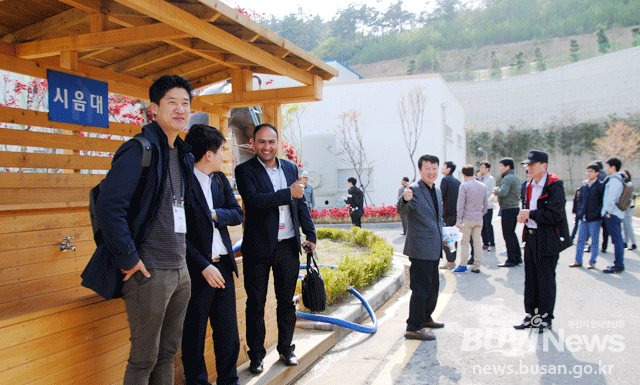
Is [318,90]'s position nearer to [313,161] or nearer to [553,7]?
[313,161]

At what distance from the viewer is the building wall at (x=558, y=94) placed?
4894 centimetres

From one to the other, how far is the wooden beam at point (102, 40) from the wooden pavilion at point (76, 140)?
1 cm

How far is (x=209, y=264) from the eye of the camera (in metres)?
2.80

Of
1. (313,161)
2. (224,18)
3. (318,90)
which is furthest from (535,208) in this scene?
(313,161)

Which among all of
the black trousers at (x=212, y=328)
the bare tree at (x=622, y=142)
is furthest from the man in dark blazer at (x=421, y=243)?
the bare tree at (x=622, y=142)

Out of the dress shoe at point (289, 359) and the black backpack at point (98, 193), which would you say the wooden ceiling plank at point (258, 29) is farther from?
the dress shoe at point (289, 359)

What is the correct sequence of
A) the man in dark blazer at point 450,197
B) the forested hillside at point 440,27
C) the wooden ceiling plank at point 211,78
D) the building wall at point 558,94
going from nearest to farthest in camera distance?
the wooden ceiling plank at point 211,78 → the man in dark blazer at point 450,197 → the building wall at point 558,94 → the forested hillside at point 440,27

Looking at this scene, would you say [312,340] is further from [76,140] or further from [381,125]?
[381,125]

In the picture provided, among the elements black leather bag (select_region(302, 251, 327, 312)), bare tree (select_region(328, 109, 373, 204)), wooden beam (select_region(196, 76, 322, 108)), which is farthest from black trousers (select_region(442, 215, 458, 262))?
bare tree (select_region(328, 109, 373, 204))

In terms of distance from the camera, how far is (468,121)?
57031 millimetres

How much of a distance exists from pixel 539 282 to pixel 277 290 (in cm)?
287

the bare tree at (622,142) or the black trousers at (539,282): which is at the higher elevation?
the bare tree at (622,142)

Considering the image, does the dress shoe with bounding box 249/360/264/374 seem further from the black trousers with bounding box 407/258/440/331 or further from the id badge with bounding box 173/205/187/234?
the black trousers with bounding box 407/258/440/331

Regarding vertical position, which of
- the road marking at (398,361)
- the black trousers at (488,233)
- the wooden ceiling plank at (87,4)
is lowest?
the road marking at (398,361)
